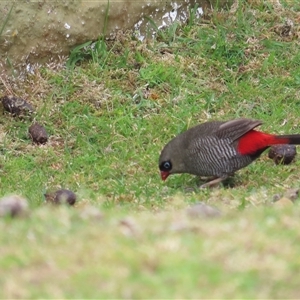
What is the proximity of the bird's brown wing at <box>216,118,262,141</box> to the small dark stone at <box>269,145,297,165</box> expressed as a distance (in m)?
0.68

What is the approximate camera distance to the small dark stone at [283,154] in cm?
744

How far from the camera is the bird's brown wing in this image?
269 inches

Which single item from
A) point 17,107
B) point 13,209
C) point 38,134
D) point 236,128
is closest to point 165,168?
point 236,128

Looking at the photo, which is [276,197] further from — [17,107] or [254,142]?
[17,107]

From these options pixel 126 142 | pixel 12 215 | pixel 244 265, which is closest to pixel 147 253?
pixel 244 265

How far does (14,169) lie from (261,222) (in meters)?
3.78

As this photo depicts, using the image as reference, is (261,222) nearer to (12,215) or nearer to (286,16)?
(12,215)

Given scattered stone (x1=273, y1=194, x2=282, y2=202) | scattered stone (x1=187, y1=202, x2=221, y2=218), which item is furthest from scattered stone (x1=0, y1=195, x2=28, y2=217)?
scattered stone (x1=273, y1=194, x2=282, y2=202)

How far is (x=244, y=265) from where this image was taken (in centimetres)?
355

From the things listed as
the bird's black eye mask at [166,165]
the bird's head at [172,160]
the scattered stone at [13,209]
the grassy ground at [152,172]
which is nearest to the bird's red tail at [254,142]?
the grassy ground at [152,172]

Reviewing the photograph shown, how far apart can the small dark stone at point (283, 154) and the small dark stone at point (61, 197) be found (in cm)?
185

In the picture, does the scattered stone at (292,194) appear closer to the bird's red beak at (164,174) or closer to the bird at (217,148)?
the bird at (217,148)

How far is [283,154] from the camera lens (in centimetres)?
744

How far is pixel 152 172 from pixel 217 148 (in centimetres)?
78
